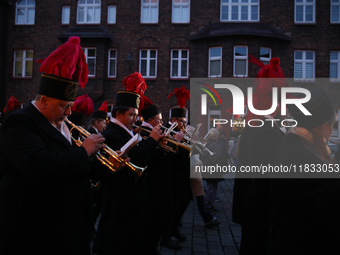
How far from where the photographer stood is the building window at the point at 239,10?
803 inches

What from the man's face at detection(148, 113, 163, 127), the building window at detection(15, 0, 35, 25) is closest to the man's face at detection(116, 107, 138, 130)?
the man's face at detection(148, 113, 163, 127)

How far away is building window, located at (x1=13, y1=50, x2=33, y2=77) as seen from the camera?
2180 cm

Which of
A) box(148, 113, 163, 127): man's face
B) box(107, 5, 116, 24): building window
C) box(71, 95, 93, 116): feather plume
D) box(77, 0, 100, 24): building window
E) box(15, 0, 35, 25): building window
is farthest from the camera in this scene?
box(15, 0, 35, 25): building window

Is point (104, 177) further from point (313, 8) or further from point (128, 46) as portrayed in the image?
point (313, 8)

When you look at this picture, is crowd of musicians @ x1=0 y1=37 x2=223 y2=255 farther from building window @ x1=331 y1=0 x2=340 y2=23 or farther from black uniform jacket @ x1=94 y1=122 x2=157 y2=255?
building window @ x1=331 y1=0 x2=340 y2=23

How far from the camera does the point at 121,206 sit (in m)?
3.53

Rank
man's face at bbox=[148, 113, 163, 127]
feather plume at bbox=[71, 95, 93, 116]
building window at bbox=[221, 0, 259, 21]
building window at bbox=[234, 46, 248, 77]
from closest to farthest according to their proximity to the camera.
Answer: man's face at bbox=[148, 113, 163, 127] < feather plume at bbox=[71, 95, 93, 116] < building window at bbox=[234, 46, 248, 77] < building window at bbox=[221, 0, 259, 21]

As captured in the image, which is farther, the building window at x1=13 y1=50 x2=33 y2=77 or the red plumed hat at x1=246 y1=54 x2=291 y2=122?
the building window at x1=13 y1=50 x2=33 y2=77

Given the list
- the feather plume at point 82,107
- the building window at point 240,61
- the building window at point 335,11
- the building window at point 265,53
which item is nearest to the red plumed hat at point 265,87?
the feather plume at point 82,107

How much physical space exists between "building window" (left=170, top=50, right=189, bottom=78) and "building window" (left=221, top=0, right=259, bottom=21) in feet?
11.2

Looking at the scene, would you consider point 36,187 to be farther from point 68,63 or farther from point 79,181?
point 68,63

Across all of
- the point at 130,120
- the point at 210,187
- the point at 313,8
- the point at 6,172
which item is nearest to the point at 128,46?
the point at 313,8

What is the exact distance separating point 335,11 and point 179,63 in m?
10.7

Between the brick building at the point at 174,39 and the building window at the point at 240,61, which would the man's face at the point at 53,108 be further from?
the building window at the point at 240,61
